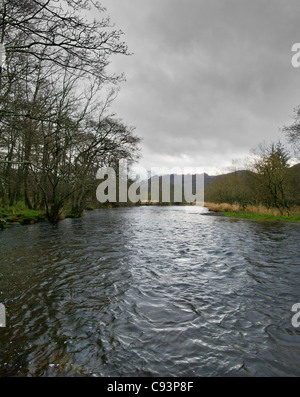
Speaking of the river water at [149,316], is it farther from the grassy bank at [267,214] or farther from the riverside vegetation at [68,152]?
the grassy bank at [267,214]

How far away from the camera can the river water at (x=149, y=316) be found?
2.14 meters

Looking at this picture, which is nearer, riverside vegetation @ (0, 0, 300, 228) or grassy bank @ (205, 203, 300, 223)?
riverside vegetation @ (0, 0, 300, 228)

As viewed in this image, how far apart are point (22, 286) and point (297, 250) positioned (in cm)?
806

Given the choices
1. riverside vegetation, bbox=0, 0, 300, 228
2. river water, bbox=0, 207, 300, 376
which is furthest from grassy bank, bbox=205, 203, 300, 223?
river water, bbox=0, 207, 300, 376

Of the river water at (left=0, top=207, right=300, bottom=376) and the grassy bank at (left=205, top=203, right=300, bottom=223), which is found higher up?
the grassy bank at (left=205, top=203, right=300, bottom=223)

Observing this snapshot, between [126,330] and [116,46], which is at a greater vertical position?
[116,46]

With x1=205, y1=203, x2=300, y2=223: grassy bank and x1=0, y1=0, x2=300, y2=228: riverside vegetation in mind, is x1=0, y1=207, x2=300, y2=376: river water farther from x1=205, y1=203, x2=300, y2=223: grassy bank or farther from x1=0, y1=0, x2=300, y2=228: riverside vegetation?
x1=205, y1=203, x2=300, y2=223: grassy bank

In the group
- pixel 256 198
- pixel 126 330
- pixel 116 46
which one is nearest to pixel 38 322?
pixel 126 330

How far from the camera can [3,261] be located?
5.75 meters

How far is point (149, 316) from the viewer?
9.98 feet

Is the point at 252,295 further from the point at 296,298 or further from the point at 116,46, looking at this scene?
the point at 116,46

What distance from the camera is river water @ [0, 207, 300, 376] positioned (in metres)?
2.14

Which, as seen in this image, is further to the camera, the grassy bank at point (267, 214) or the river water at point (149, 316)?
the grassy bank at point (267, 214)

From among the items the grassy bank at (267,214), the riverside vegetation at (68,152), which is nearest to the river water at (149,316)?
the riverside vegetation at (68,152)
